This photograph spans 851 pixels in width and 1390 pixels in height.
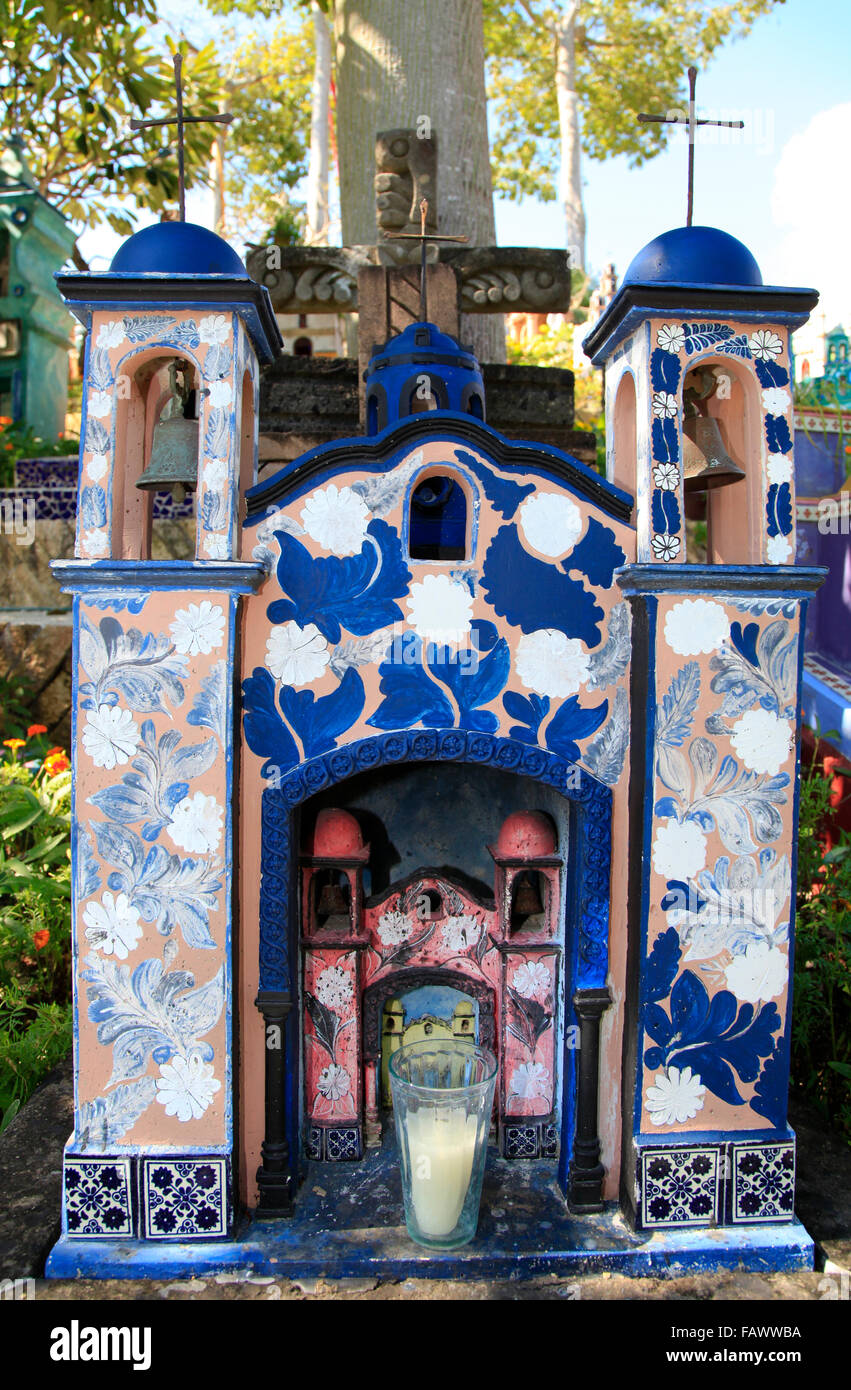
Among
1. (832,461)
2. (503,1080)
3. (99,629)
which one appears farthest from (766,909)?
(832,461)

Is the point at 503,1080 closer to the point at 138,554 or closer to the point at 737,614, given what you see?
the point at 737,614

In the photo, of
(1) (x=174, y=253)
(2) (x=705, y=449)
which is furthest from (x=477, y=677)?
(1) (x=174, y=253)

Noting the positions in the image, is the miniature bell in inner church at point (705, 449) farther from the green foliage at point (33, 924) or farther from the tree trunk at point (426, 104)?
the green foliage at point (33, 924)

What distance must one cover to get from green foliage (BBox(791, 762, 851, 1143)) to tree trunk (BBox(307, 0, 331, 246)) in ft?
49.7

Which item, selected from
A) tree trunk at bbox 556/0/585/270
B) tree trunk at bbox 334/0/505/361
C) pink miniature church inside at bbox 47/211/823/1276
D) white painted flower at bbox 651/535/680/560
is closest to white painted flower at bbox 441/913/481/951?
pink miniature church inside at bbox 47/211/823/1276

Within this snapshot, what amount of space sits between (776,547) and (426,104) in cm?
541

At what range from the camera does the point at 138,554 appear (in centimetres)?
405

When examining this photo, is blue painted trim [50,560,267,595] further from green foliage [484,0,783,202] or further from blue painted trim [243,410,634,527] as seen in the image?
green foliage [484,0,783,202]

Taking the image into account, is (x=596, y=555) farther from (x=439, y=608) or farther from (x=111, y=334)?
(x=111, y=334)

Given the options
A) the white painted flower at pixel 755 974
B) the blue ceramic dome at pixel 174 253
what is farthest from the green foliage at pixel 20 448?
the white painted flower at pixel 755 974

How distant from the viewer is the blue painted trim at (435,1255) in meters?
3.29

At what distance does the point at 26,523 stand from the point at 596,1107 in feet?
23.2

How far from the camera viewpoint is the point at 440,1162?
11.0 feet

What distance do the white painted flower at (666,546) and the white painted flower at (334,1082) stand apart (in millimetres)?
2283
